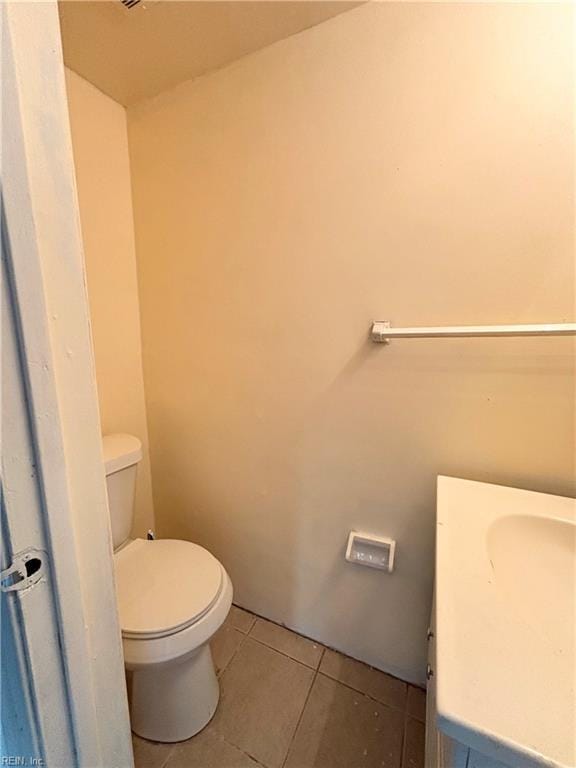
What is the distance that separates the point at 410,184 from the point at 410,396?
0.63m

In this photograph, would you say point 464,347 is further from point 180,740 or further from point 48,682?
point 180,740

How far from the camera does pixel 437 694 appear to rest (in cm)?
43

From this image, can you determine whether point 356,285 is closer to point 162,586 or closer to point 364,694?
point 162,586

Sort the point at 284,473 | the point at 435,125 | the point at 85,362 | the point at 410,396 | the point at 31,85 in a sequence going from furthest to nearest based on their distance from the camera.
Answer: the point at 284,473 → the point at 410,396 → the point at 435,125 → the point at 85,362 → the point at 31,85

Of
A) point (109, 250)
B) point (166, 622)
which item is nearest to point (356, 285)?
point (109, 250)

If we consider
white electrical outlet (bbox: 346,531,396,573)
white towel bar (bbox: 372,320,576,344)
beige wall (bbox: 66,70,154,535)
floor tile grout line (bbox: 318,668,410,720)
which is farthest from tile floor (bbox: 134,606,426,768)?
white towel bar (bbox: 372,320,576,344)

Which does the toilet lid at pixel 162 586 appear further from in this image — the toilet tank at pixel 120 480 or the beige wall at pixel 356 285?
the beige wall at pixel 356 285

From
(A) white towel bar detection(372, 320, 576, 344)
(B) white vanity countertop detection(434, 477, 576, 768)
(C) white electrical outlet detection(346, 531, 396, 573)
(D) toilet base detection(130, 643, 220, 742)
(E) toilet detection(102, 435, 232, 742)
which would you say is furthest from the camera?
(C) white electrical outlet detection(346, 531, 396, 573)

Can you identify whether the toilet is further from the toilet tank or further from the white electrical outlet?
the white electrical outlet

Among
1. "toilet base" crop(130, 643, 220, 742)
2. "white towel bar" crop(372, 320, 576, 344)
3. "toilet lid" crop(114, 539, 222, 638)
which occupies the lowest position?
"toilet base" crop(130, 643, 220, 742)

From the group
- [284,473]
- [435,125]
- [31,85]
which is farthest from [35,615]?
[435,125]

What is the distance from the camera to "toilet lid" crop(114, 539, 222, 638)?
921mm

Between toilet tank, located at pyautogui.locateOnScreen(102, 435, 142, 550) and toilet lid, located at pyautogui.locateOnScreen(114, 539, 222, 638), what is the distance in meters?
0.08

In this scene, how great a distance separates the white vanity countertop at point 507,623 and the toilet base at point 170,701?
856 millimetres
